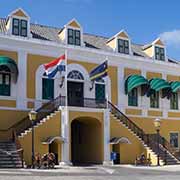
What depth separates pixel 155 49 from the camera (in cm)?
4056

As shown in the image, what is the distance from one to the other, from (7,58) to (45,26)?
24.4 ft

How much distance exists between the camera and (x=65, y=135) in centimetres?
3075

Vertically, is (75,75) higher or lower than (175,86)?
higher

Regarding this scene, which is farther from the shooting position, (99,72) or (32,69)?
(32,69)

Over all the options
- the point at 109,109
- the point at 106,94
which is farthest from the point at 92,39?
the point at 109,109

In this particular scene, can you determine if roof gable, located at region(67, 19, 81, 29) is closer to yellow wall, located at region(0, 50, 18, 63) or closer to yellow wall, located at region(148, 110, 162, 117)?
yellow wall, located at region(0, 50, 18, 63)

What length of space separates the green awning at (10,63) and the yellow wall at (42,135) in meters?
4.30

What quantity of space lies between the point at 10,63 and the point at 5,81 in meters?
1.60

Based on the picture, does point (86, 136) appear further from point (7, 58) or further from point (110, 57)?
point (7, 58)

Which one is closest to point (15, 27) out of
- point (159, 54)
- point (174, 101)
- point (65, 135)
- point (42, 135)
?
point (42, 135)

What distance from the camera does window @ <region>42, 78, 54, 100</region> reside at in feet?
110

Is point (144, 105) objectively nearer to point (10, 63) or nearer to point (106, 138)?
point (106, 138)

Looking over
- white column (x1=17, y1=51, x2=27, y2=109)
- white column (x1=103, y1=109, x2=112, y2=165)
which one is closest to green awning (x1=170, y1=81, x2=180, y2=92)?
white column (x1=103, y1=109, x2=112, y2=165)

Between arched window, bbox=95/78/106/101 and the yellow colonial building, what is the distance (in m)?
0.08
